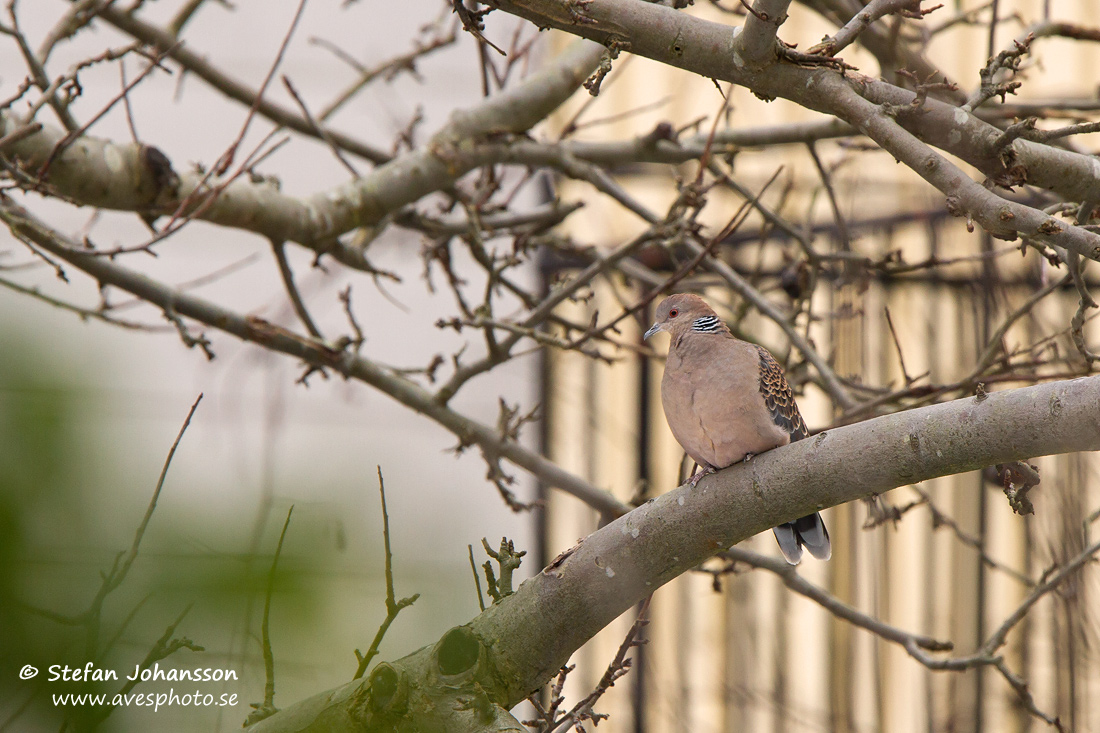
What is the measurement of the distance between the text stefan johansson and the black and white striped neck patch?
1.79 meters

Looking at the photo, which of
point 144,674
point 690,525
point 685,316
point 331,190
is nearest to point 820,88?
point 690,525

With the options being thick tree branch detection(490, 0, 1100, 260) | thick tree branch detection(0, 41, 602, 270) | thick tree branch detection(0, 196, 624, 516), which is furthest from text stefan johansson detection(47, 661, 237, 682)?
thick tree branch detection(0, 41, 602, 270)

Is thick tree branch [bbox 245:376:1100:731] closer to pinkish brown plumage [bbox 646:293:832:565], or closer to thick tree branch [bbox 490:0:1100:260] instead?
pinkish brown plumage [bbox 646:293:832:565]

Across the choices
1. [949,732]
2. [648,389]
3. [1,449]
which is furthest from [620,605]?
[648,389]

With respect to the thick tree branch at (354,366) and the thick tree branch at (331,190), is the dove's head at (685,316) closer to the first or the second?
the thick tree branch at (354,366)

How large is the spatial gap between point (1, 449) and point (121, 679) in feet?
1.23

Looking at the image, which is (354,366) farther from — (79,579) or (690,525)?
(79,579)

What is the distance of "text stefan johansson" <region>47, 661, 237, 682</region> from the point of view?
30.8 inches

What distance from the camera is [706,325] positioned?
2586mm

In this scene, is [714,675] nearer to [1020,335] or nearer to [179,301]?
[1020,335]

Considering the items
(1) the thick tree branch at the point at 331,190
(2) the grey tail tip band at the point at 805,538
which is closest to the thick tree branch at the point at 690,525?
(2) the grey tail tip band at the point at 805,538

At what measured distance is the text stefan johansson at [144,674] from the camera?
30.8 inches

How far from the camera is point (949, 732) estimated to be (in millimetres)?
3400

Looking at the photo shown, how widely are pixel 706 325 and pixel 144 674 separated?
191 cm
